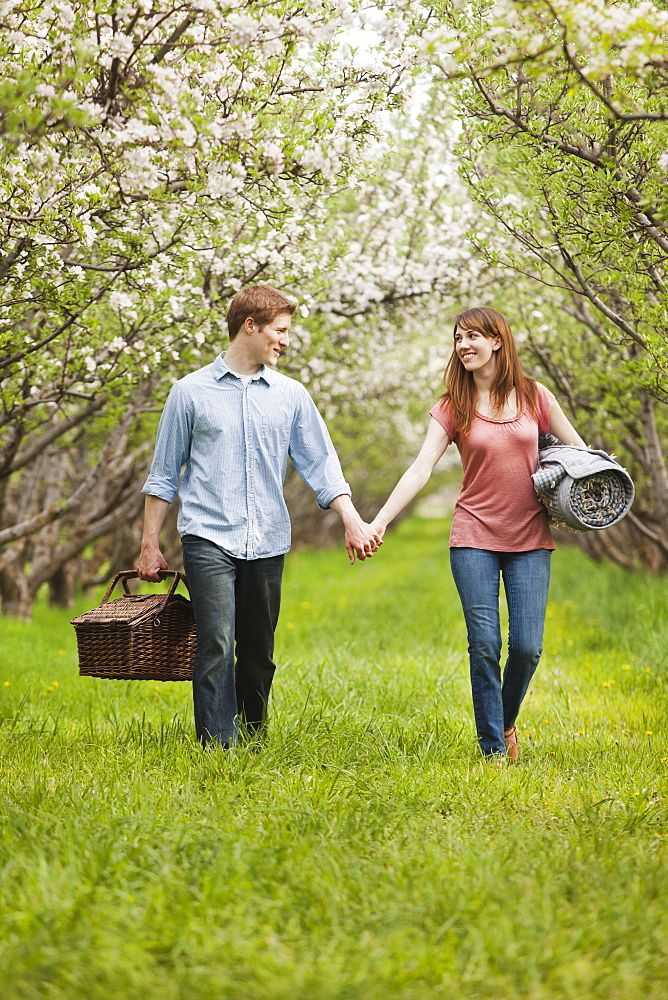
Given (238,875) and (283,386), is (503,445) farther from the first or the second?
(238,875)

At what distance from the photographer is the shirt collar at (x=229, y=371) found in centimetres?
457

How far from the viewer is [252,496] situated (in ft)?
14.8

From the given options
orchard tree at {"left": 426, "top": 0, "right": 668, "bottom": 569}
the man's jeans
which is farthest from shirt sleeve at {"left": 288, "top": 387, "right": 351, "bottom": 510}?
orchard tree at {"left": 426, "top": 0, "right": 668, "bottom": 569}

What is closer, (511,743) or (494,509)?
(494,509)

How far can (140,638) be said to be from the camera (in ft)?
14.5

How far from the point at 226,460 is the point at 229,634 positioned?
0.80m

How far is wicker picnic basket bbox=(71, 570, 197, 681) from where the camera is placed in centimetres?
439

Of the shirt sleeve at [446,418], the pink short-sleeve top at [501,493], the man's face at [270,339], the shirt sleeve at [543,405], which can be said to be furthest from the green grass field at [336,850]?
the man's face at [270,339]

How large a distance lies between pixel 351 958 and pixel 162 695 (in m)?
3.76

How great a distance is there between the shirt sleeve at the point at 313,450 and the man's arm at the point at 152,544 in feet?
2.36

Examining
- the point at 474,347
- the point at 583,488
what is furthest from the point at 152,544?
the point at 583,488

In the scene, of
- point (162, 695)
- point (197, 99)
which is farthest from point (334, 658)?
point (197, 99)

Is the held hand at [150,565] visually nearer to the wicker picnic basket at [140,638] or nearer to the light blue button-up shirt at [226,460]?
the wicker picnic basket at [140,638]

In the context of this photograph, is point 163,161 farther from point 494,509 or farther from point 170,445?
point 494,509
